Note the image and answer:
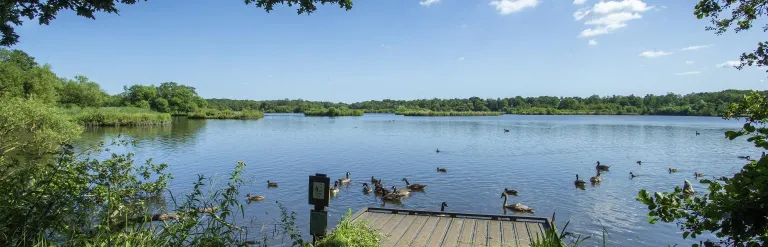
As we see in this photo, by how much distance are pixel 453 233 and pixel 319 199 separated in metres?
2.94

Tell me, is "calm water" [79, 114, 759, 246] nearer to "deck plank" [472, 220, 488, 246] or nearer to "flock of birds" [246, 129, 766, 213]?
"flock of birds" [246, 129, 766, 213]

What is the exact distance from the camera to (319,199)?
20.5ft

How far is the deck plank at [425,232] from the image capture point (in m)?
7.21

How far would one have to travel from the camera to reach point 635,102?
14262cm

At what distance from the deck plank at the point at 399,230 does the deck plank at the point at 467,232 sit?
3.67 ft

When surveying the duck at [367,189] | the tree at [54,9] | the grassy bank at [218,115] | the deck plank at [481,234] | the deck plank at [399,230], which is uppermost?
the tree at [54,9]

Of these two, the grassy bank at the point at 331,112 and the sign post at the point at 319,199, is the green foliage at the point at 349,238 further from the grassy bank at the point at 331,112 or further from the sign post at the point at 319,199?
the grassy bank at the point at 331,112

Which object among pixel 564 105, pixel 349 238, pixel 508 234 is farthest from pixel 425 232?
pixel 564 105

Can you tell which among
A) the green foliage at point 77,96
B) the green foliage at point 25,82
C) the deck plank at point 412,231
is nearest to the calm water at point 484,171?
the deck plank at point 412,231

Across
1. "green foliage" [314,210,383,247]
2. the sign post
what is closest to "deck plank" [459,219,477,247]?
"green foliage" [314,210,383,247]

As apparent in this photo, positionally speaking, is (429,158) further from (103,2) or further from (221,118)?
(221,118)

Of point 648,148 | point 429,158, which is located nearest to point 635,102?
point 648,148

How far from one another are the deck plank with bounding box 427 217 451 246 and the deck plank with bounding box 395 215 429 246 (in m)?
0.33

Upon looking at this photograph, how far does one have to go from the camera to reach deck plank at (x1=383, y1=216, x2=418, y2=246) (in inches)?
283
